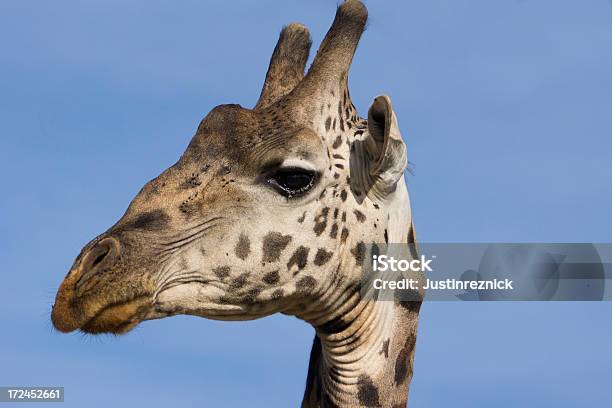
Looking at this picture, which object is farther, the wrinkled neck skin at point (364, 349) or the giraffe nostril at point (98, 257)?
the wrinkled neck skin at point (364, 349)

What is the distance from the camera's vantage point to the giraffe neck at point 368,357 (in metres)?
11.1

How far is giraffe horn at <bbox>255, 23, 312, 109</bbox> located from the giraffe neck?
2391 mm

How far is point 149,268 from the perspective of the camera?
33.3ft

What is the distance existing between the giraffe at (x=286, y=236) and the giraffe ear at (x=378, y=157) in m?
0.01

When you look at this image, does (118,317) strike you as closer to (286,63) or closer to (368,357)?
(368,357)

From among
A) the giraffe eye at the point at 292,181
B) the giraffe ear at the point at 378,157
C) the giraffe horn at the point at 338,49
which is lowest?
the giraffe eye at the point at 292,181

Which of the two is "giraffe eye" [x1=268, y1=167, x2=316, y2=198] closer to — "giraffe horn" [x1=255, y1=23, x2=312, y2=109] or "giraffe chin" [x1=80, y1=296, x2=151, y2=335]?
"giraffe chin" [x1=80, y1=296, x2=151, y2=335]

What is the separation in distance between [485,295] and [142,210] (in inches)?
158

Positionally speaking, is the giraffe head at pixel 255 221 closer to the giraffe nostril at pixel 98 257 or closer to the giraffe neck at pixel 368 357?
the giraffe nostril at pixel 98 257

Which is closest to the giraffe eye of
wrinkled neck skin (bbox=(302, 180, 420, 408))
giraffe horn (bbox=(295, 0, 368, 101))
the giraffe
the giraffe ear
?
the giraffe

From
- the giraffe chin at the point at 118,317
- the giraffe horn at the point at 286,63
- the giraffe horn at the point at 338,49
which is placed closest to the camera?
the giraffe chin at the point at 118,317

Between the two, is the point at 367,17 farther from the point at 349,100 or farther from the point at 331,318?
the point at 331,318

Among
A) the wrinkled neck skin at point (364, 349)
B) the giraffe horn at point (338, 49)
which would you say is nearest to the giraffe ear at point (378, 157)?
the wrinkled neck skin at point (364, 349)

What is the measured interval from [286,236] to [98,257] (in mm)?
1607
